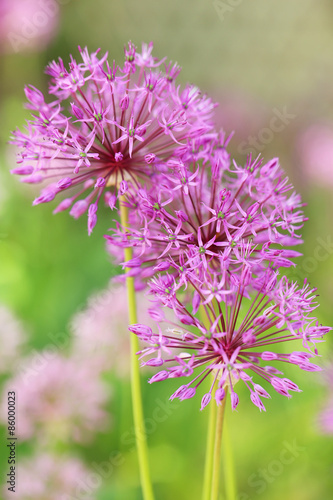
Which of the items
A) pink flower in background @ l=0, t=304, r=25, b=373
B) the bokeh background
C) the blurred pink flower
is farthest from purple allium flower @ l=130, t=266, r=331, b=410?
pink flower in background @ l=0, t=304, r=25, b=373

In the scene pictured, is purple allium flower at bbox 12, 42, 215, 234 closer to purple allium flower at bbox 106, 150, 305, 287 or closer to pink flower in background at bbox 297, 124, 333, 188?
purple allium flower at bbox 106, 150, 305, 287

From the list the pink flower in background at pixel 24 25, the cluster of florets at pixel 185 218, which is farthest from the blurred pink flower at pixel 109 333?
the pink flower in background at pixel 24 25

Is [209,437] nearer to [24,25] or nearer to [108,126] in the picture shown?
[108,126]

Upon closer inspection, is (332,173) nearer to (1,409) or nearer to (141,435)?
(1,409)

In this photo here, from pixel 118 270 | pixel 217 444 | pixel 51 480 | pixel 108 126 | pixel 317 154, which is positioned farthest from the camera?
pixel 317 154

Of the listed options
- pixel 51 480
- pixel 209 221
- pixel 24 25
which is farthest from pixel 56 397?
pixel 24 25

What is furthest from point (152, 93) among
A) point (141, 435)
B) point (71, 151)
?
point (141, 435)
